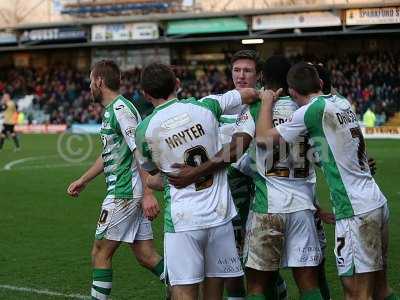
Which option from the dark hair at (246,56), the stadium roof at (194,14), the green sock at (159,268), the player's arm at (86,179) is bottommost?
the green sock at (159,268)

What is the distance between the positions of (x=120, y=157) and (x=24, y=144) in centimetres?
2512

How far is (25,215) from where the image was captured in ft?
41.5

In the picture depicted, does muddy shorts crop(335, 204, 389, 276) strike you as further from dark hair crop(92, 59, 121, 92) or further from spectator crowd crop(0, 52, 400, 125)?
spectator crowd crop(0, 52, 400, 125)

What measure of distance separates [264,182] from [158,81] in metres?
1.10

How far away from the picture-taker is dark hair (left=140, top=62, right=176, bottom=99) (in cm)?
530

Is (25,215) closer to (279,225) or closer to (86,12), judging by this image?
(279,225)

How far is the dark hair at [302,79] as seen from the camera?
5523mm

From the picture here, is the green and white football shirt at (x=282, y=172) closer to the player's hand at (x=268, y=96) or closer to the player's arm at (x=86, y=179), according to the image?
the player's hand at (x=268, y=96)

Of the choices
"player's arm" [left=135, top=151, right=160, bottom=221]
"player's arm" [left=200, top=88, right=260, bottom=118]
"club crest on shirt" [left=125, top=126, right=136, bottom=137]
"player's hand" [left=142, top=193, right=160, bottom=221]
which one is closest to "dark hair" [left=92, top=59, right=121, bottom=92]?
"club crest on shirt" [left=125, top=126, right=136, bottom=137]

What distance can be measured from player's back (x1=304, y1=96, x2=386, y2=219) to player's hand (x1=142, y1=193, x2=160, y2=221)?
1.36m

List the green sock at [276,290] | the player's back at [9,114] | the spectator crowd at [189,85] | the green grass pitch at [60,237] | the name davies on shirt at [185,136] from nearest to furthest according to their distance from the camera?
the name davies on shirt at [185,136]
the green sock at [276,290]
the green grass pitch at [60,237]
the player's back at [9,114]
the spectator crowd at [189,85]

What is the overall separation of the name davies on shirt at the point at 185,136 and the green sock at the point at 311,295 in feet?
4.53

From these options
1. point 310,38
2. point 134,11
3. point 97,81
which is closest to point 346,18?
point 310,38

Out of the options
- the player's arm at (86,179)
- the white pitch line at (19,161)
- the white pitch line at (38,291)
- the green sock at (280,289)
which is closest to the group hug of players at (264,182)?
the green sock at (280,289)
